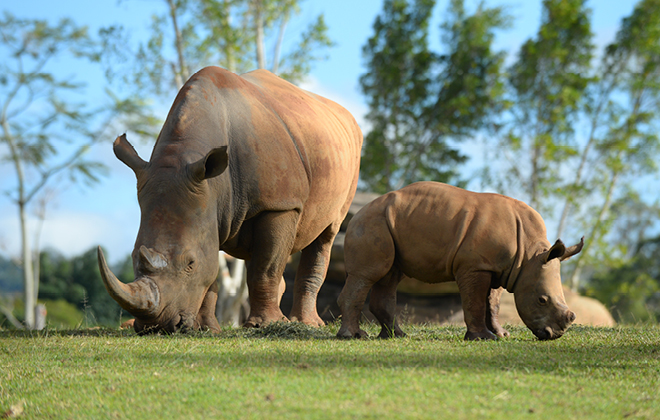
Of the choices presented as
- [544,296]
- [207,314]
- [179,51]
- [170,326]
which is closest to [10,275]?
[179,51]

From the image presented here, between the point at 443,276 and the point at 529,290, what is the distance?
2.36ft

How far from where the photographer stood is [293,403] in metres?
3.05

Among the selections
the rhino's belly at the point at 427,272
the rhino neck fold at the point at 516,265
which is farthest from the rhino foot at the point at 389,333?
the rhino neck fold at the point at 516,265

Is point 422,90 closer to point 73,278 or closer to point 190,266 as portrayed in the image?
point 73,278

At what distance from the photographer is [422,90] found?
27.2 metres

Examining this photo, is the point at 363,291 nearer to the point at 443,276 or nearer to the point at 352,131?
the point at 443,276

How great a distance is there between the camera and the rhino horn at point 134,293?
4.53m

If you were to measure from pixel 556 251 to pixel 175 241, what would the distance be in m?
3.05

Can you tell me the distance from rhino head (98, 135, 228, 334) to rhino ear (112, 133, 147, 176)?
14 cm

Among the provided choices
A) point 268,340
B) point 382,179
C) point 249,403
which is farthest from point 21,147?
point 249,403

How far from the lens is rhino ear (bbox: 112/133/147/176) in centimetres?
570

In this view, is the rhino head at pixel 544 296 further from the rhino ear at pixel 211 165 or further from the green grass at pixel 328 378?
the rhino ear at pixel 211 165

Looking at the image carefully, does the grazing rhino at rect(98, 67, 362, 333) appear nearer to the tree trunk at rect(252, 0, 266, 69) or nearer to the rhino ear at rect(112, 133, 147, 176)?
the rhino ear at rect(112, 133, 147, 176)


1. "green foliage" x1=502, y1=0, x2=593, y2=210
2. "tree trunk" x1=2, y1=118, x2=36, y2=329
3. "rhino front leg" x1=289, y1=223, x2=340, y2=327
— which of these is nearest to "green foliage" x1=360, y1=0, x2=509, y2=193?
"green foliage" x1=502, y1=0, x2=593, y2=210
